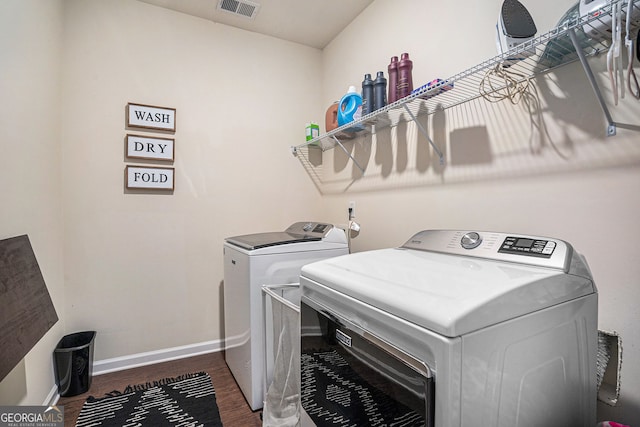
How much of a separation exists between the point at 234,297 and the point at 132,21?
6.78 feet

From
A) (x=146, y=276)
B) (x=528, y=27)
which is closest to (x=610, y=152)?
(x=528, y=27)

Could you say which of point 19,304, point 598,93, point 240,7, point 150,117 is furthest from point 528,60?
point 150,117

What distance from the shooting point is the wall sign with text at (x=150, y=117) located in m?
2.22

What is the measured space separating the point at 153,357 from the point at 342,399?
6.26 feet

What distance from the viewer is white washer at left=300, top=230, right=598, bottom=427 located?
2.22 ft

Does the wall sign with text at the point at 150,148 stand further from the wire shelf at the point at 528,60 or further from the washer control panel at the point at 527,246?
the washer control panel at the point at 527,246

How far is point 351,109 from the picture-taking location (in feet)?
6.88

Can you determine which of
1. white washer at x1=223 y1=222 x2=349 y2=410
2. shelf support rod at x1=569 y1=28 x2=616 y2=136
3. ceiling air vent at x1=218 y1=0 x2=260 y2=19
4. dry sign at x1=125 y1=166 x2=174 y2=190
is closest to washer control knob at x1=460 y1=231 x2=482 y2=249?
shelf support rod at x1=569 y1=28 x2=616 y2=136

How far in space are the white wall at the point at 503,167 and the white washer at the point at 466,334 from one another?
24cm

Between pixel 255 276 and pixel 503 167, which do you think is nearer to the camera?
pixel 503 167

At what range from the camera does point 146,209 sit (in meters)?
2.30

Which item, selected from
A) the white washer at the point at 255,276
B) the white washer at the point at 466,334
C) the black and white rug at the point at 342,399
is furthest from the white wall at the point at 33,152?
the white washer at the point at 466,334

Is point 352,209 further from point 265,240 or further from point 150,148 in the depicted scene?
point 150,148

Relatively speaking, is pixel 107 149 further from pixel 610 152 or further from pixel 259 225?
pixel 610 152
